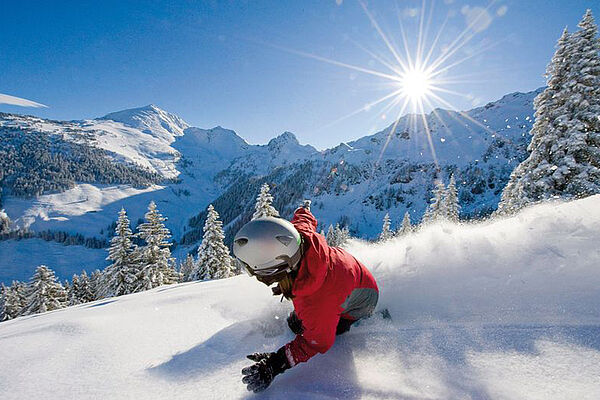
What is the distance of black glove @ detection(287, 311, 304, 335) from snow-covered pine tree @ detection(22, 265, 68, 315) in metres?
29.3

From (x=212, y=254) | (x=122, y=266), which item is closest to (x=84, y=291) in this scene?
(x=122, y=266)

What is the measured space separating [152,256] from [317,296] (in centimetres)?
2165

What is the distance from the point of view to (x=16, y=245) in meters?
128

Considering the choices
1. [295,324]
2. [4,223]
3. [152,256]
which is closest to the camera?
[295,324]

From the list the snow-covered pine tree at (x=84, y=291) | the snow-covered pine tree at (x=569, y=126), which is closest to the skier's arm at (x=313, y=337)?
the snow-covered pine tree at (x=569, y=126)

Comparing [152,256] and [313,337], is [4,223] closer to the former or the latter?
[152,256]

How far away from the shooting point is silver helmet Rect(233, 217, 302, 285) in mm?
2145

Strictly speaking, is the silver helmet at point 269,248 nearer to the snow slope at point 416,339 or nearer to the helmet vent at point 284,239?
the helmet vent at point 284,239

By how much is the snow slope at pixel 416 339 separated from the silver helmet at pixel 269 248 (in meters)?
0.88

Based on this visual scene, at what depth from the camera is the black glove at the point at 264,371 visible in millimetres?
1942

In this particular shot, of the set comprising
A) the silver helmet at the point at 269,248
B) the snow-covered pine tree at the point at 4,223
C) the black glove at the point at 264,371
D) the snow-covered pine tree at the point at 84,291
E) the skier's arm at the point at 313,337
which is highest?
the snow-covered pine tree at the point at 4,223

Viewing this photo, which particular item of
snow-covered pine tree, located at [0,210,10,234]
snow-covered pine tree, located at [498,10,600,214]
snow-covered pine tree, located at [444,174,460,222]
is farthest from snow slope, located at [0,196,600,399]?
snow-covered pine tree, located at [0,210,10,234]

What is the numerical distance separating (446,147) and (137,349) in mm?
197381

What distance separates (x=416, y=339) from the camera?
2.38 meters
